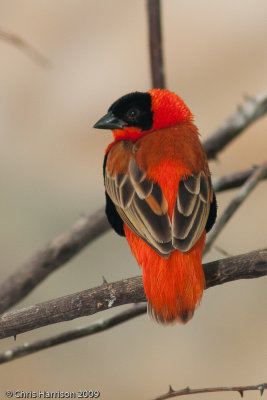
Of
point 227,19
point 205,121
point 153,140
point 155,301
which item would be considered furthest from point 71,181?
point 155,301

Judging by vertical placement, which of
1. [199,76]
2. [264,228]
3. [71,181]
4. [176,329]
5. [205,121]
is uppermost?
[199,76]

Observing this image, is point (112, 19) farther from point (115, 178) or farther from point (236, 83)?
point (115, 178)

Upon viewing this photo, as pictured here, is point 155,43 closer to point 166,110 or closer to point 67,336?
point 166,110

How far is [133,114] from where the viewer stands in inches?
155

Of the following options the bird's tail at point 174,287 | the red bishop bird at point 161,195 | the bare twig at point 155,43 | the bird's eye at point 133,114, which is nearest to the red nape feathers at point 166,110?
the red bishop bird at point 161,195

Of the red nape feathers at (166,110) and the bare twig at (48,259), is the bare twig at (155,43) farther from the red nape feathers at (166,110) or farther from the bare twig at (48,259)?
the bare twig at (48,259)

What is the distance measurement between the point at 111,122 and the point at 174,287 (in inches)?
52.0

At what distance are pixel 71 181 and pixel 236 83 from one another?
2025 mm

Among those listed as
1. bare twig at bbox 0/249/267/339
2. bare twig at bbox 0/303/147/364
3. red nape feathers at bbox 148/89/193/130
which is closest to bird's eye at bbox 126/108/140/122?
red nape feathers at bbox 148/89/193/130

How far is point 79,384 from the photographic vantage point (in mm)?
5488

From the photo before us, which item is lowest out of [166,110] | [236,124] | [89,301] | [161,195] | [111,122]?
[89,301]

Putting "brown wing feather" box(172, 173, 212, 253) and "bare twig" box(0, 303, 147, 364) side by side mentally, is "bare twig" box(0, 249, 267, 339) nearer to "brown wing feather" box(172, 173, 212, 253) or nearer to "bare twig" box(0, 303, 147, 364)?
"brown wing feather" box(172, 173, 212, 253)

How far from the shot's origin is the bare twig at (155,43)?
4371 mm

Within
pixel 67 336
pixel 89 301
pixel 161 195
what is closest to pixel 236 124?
pixel 161 195
